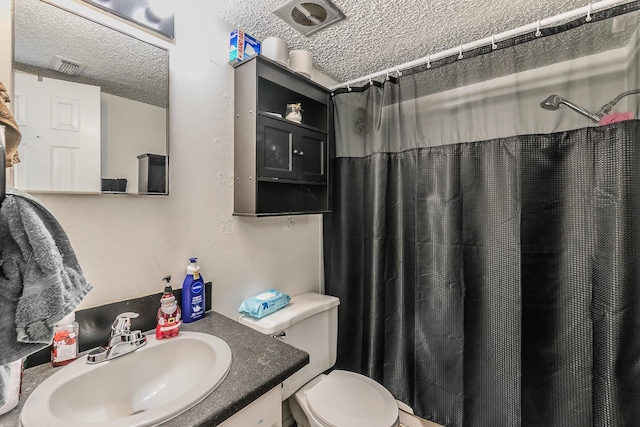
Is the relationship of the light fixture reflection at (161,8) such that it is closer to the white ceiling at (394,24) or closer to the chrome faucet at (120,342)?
the white ceiling at (394,24)

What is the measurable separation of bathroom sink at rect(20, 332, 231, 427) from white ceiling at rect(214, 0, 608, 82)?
1.35 metres

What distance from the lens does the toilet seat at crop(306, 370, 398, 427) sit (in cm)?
116

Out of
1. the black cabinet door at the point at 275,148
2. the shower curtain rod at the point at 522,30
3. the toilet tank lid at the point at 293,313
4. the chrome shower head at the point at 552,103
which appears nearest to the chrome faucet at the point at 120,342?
the toilet tank lid at the point at 293,313

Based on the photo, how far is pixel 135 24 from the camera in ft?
3.27

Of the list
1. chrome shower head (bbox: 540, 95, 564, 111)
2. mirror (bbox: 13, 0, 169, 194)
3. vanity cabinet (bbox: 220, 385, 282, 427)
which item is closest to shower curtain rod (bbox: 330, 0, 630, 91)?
chrome shower head (bbox: 540, 95, 564, 111)

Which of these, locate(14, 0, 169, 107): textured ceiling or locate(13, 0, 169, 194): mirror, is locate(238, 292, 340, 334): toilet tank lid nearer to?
locate(13, 0, 169, 194): mirror

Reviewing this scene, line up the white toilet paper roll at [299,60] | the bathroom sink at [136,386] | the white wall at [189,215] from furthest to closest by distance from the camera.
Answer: the white toilet paper roll at [299,60] → the white wall at [189,215] → the bathroom sink at [136,386]

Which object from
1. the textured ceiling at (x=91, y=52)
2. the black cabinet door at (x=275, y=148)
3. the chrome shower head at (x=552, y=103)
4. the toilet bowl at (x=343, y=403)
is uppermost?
the textured ceiling at (x=91, y=52)

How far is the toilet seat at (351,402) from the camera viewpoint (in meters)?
1.16

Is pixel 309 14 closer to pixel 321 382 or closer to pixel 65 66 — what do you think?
pixel 65 66

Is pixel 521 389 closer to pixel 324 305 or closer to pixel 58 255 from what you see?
pixel 324 305

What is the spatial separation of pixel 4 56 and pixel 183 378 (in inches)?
41.1

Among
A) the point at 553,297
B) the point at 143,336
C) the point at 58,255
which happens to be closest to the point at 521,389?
the point at 553,297

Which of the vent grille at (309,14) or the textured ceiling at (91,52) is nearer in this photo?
the textured ceiling at (91,52)
